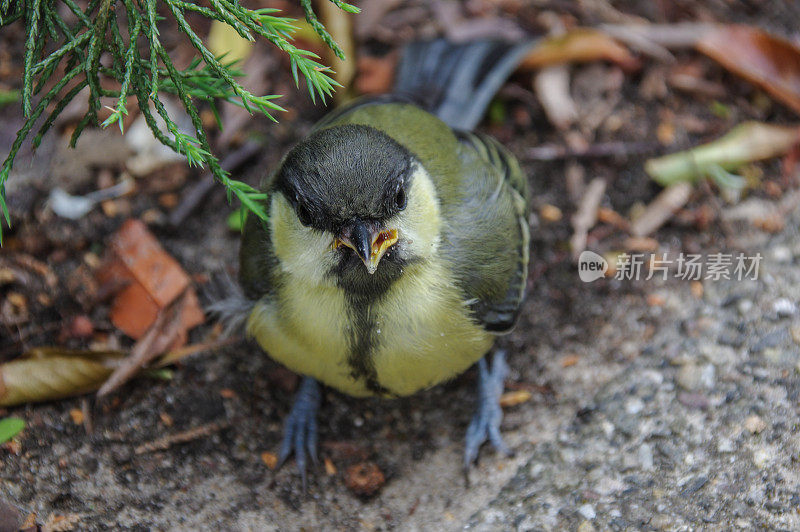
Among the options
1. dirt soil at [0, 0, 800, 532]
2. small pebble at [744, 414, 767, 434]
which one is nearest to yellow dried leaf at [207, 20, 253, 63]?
dirt soil at [0, 0, 800, 532]

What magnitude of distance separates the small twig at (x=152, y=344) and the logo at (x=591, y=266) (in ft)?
5.49

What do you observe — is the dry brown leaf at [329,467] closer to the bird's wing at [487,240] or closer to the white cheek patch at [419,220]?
the bird's wing at [487,240]

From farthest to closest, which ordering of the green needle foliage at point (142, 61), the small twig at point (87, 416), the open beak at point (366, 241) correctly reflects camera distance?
the small twig at point (87, 416) → the open beak at point (366, 241) → the green needle foliage at point (142, 61)

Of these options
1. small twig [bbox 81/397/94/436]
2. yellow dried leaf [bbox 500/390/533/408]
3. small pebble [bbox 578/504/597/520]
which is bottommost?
yellow dried leaf [bbox 500/390/533/408]

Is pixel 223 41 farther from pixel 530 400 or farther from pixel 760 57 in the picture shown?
pixel 760 57

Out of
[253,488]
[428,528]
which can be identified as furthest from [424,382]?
[253,488]

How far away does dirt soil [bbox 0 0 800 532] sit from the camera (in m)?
2.50

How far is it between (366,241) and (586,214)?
5.43ft

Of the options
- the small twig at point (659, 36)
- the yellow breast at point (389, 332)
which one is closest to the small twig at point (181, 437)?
the yellow breast at point (389, 332)

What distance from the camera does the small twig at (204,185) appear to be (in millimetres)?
3408

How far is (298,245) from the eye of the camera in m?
2.42

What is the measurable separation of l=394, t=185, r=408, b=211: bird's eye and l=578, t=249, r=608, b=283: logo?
1.27 metres

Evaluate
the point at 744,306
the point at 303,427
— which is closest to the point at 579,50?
the point at 744,306

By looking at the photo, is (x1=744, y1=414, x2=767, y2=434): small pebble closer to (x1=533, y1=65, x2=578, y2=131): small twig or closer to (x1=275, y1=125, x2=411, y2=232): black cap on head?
(x1=275, y1=125, x2=411, y2=232): black cap on head
